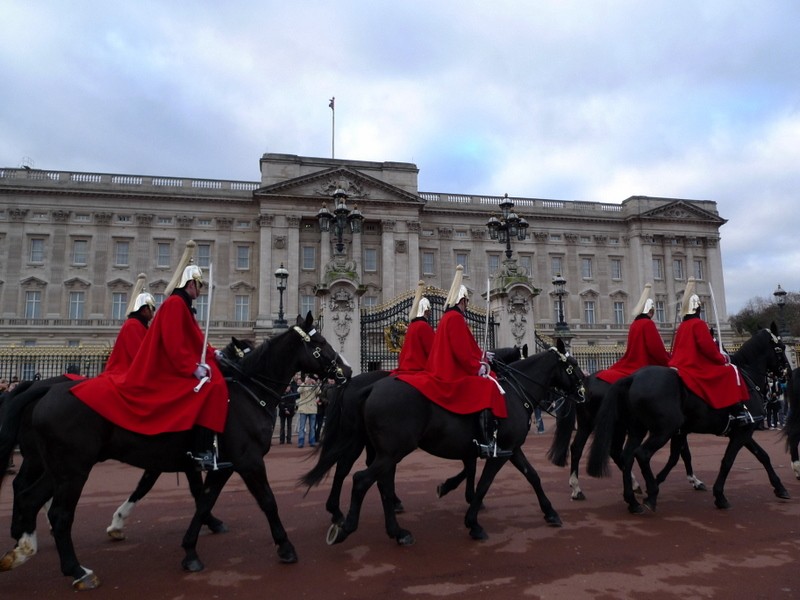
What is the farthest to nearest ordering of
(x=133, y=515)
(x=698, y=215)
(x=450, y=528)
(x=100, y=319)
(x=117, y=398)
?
A: (x=698, y=215)
(x=100, y=319)
(x=133, y=515)
(x=450, y=528)
(x=117, y=398)

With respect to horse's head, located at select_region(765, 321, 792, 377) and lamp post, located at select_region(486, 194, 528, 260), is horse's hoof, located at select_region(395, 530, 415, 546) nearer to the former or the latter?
horse's head, located at select_region(765, 321, 792, 377)

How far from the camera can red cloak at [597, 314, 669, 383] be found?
28.5 ft

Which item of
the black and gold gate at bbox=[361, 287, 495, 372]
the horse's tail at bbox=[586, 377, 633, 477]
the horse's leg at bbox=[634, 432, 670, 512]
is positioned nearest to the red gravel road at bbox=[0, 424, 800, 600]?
the horse's leg at bbox=[634, 432, 670, 512]

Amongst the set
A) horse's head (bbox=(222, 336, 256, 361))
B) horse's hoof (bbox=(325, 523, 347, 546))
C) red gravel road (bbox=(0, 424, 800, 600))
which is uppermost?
horse's head (bbox=(222, 336, 256, 361))

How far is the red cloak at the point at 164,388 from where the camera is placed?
510 cm

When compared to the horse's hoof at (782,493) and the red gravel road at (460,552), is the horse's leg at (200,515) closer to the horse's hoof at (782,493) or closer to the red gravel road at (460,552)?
the red gravel road at (460,552)

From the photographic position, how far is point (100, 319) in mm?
43531

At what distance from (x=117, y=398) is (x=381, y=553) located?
10.0ft

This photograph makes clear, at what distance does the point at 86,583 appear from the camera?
4.77m

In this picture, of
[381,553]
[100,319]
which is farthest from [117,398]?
[100,319]

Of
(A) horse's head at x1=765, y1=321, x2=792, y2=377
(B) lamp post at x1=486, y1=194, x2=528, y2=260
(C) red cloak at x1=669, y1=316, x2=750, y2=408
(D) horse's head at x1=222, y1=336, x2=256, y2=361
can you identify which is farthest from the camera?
(B) lamp post at x1=486, y1=194, x2=528, y2=260

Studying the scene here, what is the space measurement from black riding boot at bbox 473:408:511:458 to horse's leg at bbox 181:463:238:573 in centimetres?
264

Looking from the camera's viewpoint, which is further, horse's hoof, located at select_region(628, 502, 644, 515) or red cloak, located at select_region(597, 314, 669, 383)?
red cloak, located at select_region(597, 314, 669, 383)

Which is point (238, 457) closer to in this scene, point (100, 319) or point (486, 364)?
point (486, 364)
